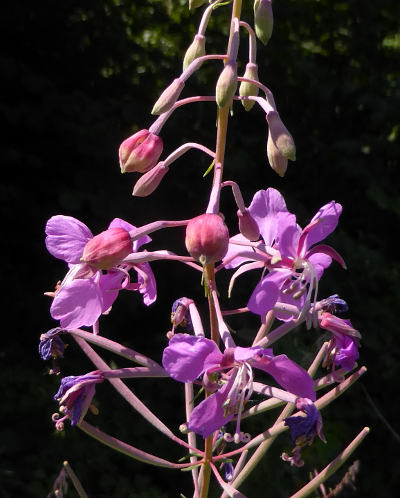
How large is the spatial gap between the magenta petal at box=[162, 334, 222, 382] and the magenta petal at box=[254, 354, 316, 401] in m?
0.11

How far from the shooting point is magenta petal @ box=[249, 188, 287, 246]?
4.53 ft

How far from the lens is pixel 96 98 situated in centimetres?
354

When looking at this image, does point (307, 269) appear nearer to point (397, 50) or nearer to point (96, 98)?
point (96, 98)

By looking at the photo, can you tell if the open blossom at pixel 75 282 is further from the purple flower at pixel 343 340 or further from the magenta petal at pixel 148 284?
the purple flower at pixel 343 340

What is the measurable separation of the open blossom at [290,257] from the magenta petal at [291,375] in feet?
0.30

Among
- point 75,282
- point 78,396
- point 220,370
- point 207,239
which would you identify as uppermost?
point 207,239

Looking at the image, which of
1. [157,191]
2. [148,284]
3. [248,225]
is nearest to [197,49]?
[248,225]

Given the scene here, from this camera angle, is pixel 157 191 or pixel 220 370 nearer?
pixel 220 370

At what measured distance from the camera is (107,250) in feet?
3.86

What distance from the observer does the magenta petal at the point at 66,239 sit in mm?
1300

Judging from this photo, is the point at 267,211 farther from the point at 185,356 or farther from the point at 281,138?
the point at 185,356

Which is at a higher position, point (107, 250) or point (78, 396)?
point (107, 250)

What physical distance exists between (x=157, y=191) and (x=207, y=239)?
7.61 feet

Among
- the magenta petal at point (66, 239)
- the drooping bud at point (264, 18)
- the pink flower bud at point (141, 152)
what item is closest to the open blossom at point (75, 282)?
the magenta petal at point (66, 239)
